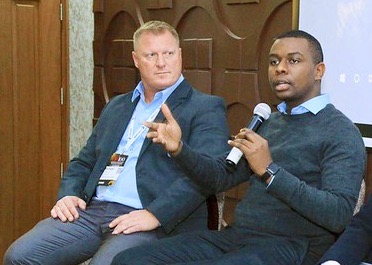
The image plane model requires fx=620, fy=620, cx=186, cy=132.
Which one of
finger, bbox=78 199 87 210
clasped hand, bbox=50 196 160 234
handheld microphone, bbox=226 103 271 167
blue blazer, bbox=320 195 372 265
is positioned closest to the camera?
blue blazer, bbox=320 195 372 265

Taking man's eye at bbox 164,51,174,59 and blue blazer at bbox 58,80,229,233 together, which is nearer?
blue blazer at bbox 58,80,229,233

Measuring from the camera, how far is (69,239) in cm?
239

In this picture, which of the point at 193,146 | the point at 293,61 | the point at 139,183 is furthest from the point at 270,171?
the point at 139,183

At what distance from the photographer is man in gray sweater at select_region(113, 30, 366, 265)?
1.82 metres

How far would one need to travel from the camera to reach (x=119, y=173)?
2.46 meters

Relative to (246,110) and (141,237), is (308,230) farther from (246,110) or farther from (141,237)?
(246,110)

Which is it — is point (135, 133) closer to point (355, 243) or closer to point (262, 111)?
point (262, 111)

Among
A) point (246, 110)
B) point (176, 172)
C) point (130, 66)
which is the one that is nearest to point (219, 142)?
point (176, 172)

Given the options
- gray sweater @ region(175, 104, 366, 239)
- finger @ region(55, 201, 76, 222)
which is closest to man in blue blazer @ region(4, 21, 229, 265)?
finger @ region(55, 201, 76, 222)

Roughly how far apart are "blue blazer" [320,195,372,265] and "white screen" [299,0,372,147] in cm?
66

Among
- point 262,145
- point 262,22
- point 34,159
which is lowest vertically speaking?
point 34,159

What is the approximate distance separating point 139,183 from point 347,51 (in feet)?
3.21

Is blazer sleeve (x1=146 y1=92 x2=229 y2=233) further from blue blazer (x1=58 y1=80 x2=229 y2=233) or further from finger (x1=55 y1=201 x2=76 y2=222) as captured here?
finger (x1=55 y1=201 x2=76 y2=222)

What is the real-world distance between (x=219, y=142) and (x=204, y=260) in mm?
523
